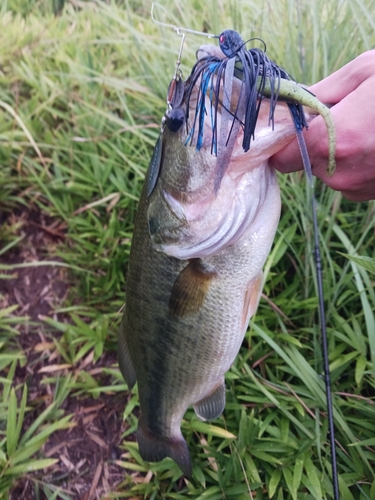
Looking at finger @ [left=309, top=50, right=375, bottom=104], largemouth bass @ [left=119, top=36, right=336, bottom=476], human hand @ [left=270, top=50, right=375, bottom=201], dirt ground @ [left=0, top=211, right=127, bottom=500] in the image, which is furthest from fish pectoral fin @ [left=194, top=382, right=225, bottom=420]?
finger @ [left=309, top=50, right=375, bottom=104]

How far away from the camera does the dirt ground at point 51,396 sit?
6.20 ft

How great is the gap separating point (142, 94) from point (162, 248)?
1737 millimetres

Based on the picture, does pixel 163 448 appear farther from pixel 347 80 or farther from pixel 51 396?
pixel 347 80

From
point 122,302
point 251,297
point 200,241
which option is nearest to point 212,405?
point 251,297

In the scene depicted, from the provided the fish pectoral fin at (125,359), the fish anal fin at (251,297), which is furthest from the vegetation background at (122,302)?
the fish pectoral fin at (125,359)

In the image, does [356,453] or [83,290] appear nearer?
[356,453]

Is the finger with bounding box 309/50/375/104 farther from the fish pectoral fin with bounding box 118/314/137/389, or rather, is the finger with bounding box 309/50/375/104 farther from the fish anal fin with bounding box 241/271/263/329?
the fish pectoral fin with bounding box 118/314/137/389

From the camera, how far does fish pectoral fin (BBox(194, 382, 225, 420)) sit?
4.85ft

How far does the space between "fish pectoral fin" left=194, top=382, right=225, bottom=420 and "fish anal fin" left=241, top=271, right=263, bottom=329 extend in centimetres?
35

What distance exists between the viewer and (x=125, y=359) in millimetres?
1547

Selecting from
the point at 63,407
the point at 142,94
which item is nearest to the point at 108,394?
the point at 63,407

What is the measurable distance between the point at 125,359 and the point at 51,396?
2.52ft

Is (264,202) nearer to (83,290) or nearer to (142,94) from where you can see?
(83,290)

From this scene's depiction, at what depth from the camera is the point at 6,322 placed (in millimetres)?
2229
